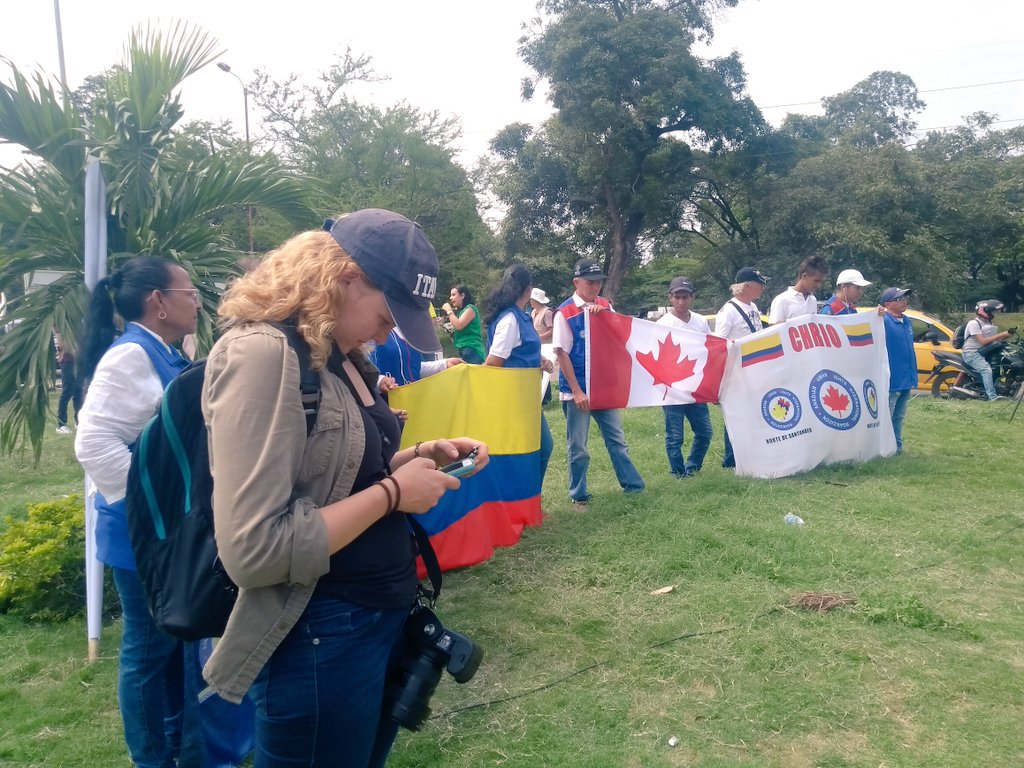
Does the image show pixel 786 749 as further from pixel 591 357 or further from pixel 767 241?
pixel 767 241

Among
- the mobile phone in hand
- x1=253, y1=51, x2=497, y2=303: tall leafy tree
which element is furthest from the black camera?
x1=253, y1=51, x2=497, y2=303: tall leafy tree

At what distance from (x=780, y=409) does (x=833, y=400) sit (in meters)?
0.60

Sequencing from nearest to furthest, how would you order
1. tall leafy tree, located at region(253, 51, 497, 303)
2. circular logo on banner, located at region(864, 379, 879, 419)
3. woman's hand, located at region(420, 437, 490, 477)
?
woman's hand, located at region(420, 437, 490, 477)
circular logo on banner, located at region(864, 379, 879, 419)
tall leafy tree, located at region(253, 51, 497, 303)

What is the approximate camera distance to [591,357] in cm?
668

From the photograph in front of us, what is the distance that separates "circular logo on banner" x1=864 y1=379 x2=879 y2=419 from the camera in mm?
7684

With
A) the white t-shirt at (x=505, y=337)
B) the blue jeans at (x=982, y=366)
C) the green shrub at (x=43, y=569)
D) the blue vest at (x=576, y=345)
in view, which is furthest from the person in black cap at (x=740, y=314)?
the blue jeans at (x=982, y=366)

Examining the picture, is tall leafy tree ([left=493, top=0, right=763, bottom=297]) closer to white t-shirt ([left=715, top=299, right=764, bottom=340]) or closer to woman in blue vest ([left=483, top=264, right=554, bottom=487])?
white t-shirt ([left=715, top=299, right=764, bottom=340])

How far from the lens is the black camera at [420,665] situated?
1.85 m

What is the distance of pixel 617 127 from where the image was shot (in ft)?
93.1

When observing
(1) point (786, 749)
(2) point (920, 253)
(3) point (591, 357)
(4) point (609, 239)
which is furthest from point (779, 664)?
(4) point (609, 239)

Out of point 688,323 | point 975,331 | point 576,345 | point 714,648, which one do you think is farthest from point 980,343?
point 714,648

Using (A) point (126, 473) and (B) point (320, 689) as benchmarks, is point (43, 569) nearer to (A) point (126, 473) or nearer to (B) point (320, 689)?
(A) point (126, 473)

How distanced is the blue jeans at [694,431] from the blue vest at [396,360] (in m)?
3.18

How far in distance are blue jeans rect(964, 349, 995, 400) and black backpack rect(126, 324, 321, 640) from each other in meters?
14.0
